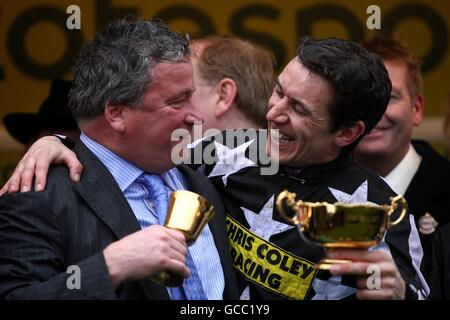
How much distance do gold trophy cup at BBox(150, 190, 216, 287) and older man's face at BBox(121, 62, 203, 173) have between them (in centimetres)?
38

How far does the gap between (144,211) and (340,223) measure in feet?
2.37

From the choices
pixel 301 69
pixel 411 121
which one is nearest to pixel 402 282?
pixel 301 69

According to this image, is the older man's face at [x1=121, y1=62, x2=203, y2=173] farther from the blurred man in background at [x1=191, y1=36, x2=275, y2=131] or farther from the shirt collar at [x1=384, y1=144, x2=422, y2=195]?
the shirt collar at [x1=384, y1=144, x2=422, y2=195]

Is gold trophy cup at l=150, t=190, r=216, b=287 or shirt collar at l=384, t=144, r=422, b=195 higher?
gold trophy cup at l=150, t=190, r=216, b=287

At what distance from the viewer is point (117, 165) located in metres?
3.88

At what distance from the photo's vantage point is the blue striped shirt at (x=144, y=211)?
12.6 ft

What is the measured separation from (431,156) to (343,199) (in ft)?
4.32

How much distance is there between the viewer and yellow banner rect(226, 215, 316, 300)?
3914 mm

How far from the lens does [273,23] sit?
6.40 metres

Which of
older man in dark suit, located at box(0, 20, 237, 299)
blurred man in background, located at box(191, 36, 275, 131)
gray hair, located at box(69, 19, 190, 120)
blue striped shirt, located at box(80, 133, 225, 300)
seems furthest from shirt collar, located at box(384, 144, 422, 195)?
gray hair, located at box(69, 19, 190, 120)

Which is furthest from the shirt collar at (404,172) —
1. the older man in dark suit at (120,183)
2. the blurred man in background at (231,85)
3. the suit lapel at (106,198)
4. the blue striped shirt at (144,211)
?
the suit lapel at (106,198)

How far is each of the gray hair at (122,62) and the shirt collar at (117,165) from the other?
0.10 metres

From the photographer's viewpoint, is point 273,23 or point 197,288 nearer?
point 197,288
